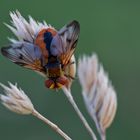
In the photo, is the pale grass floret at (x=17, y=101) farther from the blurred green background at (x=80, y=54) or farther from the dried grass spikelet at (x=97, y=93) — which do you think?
the blurred green background at (x=80, y=54)

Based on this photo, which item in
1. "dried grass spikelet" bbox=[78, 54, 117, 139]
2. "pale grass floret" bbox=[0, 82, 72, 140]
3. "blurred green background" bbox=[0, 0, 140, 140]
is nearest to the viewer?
"pale grass floret" bbox=[0, 82, 72, 140]

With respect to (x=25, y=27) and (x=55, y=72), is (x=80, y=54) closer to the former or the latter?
(x=55, y=72)

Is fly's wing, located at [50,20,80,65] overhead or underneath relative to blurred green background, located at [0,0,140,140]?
underneath

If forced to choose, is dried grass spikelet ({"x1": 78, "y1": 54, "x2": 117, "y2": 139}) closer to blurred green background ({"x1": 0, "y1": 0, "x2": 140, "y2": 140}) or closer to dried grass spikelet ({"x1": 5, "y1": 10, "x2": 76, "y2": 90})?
dried grass spikelet ({"x1": 5, "y1": 10, "x2": 76, "y2": 90})

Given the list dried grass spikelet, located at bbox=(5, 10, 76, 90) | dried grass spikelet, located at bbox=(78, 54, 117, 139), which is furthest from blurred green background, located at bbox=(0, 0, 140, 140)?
dried grass spikelet, located at bbox=(5, 10, 76, 90)

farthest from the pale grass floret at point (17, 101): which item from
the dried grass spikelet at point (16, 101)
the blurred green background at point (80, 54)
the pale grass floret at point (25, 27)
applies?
the blurred green background at point (80, 54)

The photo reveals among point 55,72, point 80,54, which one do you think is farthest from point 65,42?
point 80,54

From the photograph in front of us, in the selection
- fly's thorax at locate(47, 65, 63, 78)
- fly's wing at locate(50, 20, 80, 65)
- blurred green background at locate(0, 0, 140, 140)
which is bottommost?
fly's thorax at locate(47, 65, 63, 78)
